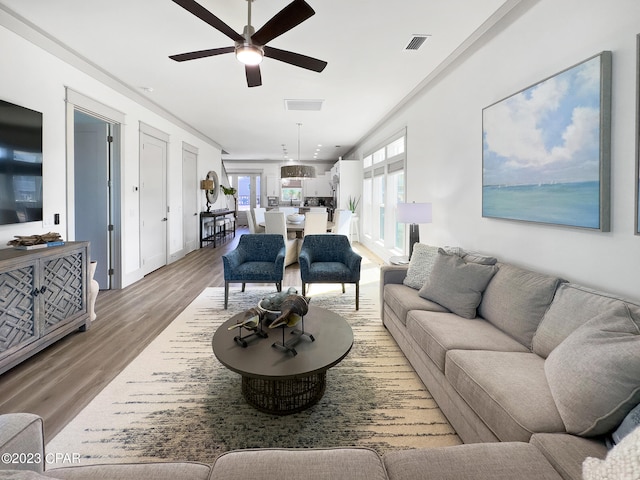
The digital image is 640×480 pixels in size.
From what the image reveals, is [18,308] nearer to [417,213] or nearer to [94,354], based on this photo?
[94,354]

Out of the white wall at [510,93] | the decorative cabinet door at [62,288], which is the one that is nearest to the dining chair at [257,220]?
the white wall at [510,93]

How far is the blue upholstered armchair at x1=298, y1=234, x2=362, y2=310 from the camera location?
386 cm

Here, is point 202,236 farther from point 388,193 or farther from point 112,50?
point 112,50

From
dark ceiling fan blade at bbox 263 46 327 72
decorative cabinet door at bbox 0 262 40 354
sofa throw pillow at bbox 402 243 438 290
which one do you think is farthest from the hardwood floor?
dark ceiling fan blade at bbox 263 46 327 72

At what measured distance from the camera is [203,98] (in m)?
5.08

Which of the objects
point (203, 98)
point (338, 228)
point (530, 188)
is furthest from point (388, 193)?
point (530, 188)

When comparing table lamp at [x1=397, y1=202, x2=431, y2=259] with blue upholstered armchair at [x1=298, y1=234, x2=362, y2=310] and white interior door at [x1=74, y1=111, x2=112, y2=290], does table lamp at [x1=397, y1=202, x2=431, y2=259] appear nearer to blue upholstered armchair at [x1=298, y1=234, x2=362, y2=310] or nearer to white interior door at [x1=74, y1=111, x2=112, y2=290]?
blue upholstered armchair at [x1=298, y1=234, x2=362, y2=310]

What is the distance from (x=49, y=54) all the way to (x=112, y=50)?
56cm

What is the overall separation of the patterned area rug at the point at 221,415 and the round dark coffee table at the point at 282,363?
0.23ft

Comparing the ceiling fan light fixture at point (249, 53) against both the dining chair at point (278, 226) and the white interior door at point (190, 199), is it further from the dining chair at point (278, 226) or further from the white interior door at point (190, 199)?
the white interior door at point (190, 199)

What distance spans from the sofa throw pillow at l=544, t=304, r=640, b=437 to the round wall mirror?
8.48 meters

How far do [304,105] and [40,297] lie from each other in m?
4.33

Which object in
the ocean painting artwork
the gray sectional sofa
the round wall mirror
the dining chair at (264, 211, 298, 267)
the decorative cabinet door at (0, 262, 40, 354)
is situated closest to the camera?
the gray sectional sofa

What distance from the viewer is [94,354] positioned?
2.71m
